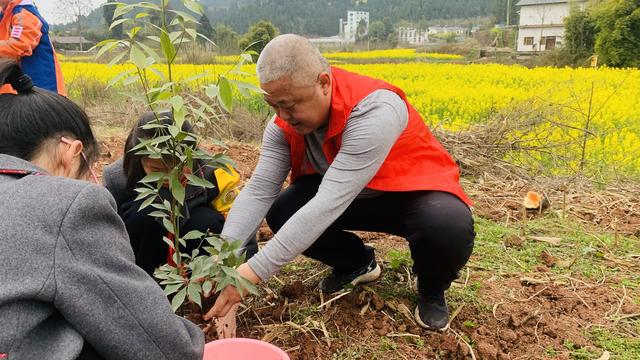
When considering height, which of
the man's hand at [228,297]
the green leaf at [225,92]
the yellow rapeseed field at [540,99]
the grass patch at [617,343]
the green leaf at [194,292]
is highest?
the green leaf at [225,92]

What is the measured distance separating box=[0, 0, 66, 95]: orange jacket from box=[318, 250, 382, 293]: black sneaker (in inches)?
96.2

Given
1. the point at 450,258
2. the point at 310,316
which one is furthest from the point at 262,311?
the point at 450,258

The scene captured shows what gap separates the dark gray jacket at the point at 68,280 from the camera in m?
0.94

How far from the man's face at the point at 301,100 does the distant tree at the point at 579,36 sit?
677 inches

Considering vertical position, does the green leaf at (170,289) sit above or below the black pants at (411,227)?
above

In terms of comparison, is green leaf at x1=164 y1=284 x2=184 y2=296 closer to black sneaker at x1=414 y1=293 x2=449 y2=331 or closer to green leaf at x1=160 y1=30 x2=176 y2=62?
green leaf at x1=160 y1=30 x2=176 y2=62

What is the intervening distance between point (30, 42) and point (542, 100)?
3885 millimetres

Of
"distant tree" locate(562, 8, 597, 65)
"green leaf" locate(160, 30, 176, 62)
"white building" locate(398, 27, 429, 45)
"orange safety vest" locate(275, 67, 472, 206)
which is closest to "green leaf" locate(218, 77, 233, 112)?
"green leaf" locate(160, 30, 176, 62)

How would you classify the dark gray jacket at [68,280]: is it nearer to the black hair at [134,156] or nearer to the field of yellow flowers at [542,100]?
the field of yellow flowers at [542,100]

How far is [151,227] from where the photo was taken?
2.12 metres

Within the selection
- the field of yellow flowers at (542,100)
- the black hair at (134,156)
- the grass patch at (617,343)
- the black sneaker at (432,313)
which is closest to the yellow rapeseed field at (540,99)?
the field of yellow flowers at (542,100)

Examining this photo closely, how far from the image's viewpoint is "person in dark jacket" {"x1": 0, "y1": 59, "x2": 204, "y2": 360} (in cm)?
94

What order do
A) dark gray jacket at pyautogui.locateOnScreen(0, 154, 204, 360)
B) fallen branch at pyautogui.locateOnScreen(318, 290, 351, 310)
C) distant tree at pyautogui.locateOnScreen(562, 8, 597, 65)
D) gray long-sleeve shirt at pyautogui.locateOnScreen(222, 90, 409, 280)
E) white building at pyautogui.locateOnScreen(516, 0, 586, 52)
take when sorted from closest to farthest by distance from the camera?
1. dark gray jacket at pyautogui.locateOnScreen(0, 154, 204, 360)
2. gray long-sleeve shirt at pyautogui.locateOnScreen(222, 90, 409, 280)
3. fallen branch at pyautogui.locateOnScreen(318, 290, 351, 310)
4. distant tree at pyautogui.locateOnScreen(562, 8, 597, 65)
5. white building at pyautogui.locateOnScreen(516, 0, 586, 52)

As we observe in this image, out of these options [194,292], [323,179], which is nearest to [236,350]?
[194,292]
